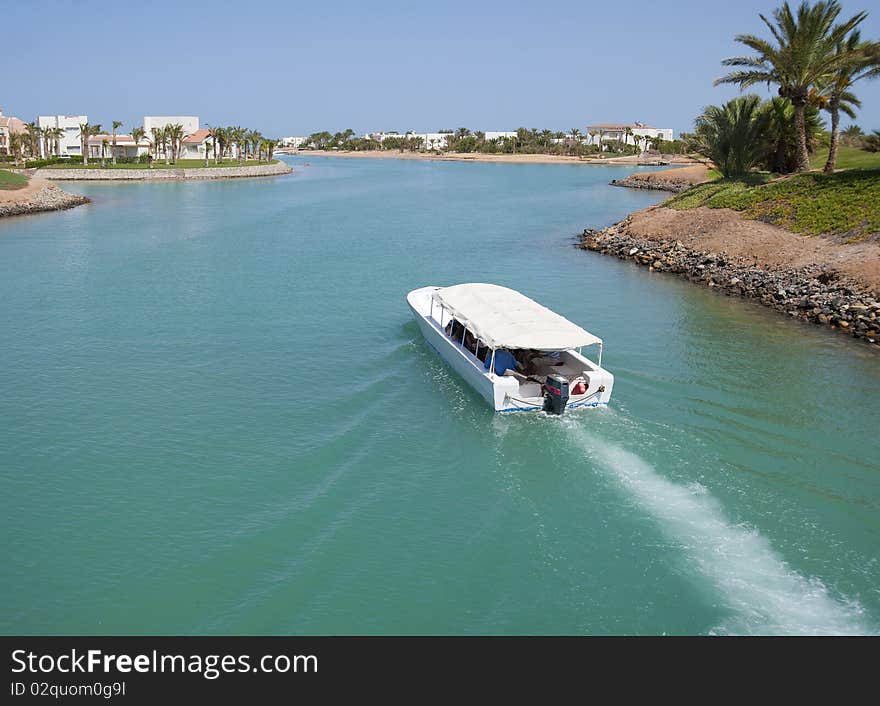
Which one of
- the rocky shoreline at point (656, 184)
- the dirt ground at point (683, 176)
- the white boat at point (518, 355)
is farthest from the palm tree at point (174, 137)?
the white boat at point (518, 355)

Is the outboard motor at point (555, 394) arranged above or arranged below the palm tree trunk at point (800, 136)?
below

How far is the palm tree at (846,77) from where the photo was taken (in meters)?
43.6

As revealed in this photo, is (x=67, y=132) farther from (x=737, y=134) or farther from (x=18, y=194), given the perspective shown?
(x=737, y=134)

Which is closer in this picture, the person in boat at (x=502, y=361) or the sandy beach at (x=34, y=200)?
→ the person in boat at (x=502, y=361)

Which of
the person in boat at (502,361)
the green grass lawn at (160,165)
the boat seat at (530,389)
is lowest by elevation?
the boat seat at (530,389)

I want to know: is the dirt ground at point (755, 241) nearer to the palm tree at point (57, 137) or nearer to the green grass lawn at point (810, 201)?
the green grass lawn at point (810, 201)

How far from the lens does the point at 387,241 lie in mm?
53156

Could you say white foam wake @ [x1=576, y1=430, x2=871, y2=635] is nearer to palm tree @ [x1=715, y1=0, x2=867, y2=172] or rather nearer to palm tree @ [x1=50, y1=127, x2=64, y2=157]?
palm tree @ [x1=715, y1=0, x2=867, y2=172]

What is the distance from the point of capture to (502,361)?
19.8 metres
